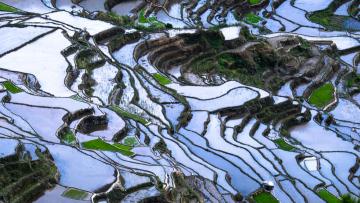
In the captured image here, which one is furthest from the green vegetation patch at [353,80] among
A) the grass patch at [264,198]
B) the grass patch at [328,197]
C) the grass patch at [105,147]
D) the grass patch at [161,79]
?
the grass patch at [105,147]

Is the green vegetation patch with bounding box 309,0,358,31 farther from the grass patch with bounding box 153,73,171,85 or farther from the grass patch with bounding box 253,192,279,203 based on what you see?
the grass patch with bounding box 253,192,279,203

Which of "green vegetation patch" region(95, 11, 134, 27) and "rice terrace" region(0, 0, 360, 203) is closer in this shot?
"rice terrace" region(0, 0, 360, 203)

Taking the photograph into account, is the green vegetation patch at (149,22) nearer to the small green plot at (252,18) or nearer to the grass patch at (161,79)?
the grass patch at (161,79)

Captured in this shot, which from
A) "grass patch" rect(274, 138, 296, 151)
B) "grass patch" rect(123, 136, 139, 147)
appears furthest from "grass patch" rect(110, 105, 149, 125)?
"grass patch" rect(274, 138, 296, 151)

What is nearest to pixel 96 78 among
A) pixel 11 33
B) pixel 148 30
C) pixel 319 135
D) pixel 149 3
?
pixel 11 33

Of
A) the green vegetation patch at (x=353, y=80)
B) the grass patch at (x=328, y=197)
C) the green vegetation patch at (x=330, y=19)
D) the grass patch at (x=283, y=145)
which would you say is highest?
the green vegetation patch at (x=330, y=19)

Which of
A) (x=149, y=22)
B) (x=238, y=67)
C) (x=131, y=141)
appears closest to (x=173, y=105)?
(x=131, y=141)
